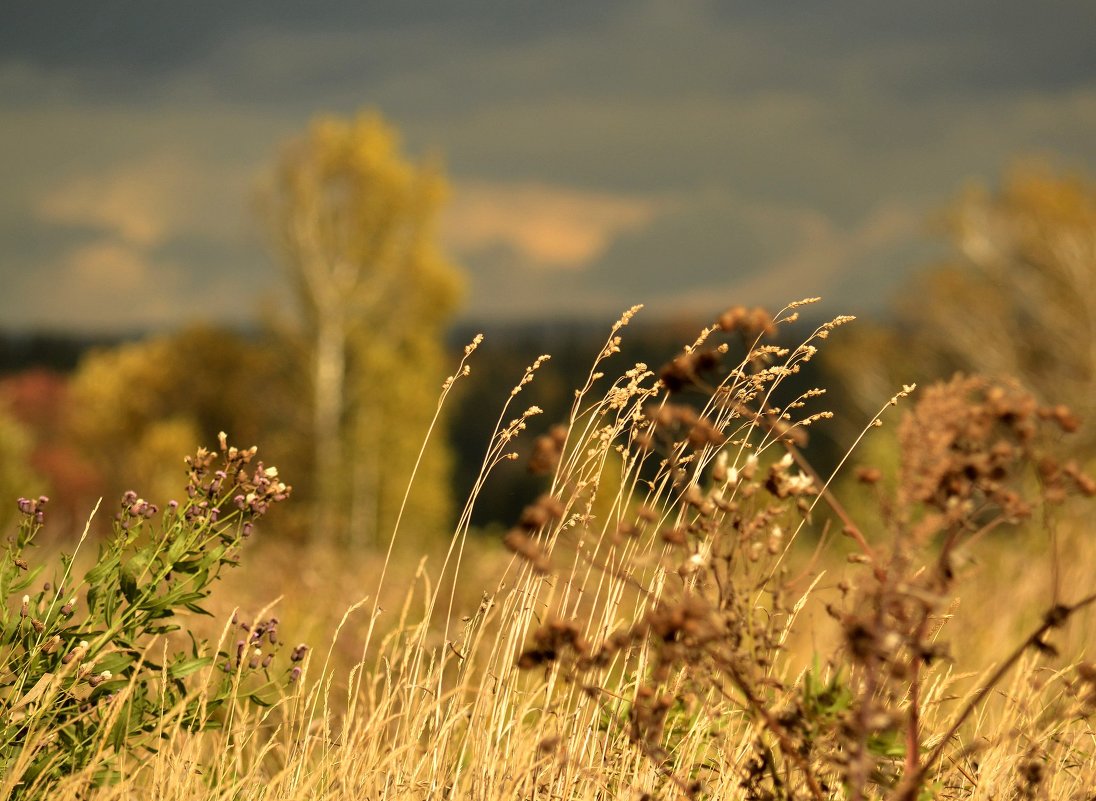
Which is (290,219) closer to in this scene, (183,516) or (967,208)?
(967,208)

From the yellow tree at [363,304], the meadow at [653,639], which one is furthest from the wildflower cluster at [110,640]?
the yellow tree at [363,304]

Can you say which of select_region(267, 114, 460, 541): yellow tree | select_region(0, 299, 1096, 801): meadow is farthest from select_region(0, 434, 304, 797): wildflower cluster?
select_region(267, 114, 460, 541): yellow tree

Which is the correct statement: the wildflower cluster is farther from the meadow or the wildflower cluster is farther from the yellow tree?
the yellow tree

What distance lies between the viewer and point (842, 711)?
7.45 feet

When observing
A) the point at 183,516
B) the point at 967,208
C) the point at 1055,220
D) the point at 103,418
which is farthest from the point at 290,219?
the point at 183,516

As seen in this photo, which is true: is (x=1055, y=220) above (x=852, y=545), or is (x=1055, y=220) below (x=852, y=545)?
above

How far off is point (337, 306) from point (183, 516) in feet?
84.7

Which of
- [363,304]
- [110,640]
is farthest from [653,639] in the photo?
[363,304]

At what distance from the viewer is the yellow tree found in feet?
90.6

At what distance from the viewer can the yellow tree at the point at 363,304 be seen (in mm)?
27625

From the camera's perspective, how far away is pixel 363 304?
28266 millimetres

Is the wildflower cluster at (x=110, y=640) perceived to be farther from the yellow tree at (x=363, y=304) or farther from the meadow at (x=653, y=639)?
the yellow tree at (x=363, y=304)

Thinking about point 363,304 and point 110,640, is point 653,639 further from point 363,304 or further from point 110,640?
point 363,304

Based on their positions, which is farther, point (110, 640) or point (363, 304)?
point (363, 304)
